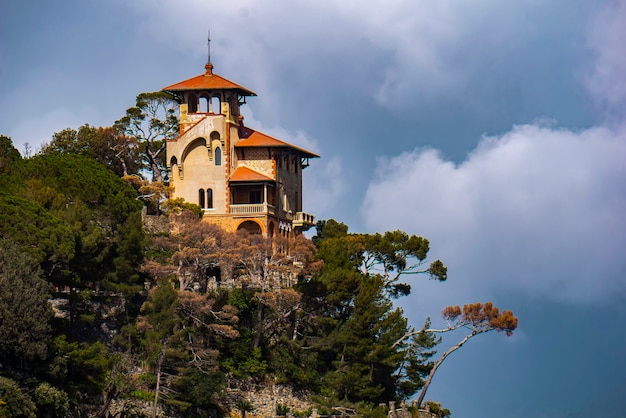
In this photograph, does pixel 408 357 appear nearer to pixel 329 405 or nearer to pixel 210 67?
pixel 329 405

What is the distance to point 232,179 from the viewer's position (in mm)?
88438

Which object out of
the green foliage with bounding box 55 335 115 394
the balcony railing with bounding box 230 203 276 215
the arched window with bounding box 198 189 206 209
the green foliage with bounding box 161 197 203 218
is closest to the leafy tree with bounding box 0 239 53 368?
the green foliage with bounding box 55 335 115 394

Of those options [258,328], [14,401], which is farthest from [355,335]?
[14,401]

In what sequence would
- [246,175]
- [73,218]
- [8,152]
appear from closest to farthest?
[73,218] → [8,152] → [246,175]

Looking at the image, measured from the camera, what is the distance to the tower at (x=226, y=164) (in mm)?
88250

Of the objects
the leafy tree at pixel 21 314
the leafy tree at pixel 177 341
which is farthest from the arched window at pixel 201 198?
the leafy tree at pixel 21 314

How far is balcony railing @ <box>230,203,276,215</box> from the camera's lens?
88.0 m

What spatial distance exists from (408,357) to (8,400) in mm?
22828

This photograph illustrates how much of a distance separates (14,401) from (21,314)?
3414mm

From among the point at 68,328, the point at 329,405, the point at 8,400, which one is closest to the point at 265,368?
the point at 329,405

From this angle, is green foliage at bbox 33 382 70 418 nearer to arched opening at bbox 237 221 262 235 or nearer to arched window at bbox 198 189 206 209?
arched opening at bbox 237 221 262 235

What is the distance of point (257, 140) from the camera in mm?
89812

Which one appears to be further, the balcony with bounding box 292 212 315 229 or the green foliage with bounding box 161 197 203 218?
the balcony with bounding box 292 212 315 229

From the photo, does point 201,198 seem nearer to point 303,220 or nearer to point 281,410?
point 303,220
